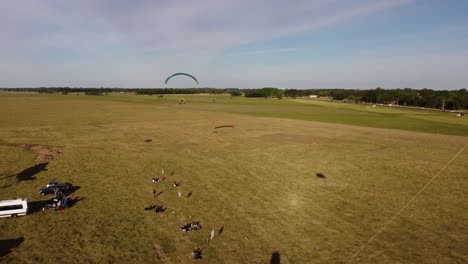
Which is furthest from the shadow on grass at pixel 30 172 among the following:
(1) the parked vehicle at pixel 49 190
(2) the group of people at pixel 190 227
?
→ (2) the group of people at pixel 190 227

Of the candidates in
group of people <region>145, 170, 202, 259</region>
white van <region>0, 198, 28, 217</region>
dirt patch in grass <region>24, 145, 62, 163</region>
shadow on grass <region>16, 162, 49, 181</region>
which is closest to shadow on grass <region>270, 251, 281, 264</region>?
group of people <region>145, 170, 202, 259</region>

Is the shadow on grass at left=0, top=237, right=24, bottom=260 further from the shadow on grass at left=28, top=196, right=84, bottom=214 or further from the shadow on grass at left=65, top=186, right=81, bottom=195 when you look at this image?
the shadow on grass at left=65, top=186, right=81, bottom=195

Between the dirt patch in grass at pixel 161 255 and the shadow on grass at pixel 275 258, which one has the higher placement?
the dirt patch in grass at pixel 161 255

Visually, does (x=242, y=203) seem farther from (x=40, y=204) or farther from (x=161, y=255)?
(x=40, y=204)

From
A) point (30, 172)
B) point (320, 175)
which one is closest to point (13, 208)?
point (30, 172)

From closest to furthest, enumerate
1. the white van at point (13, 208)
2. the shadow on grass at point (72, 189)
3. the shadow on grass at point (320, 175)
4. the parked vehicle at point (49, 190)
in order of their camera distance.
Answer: the white van at point (13, 208) < the parked vehicle at point (49, 190) < the shadow on grass at point (72, 189) < the shadow on grass at point (320, 175)

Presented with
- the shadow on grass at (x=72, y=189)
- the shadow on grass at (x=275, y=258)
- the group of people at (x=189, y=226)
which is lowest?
the shadow on grass at (x=275, y=258)

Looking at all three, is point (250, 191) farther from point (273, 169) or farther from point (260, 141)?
point (260, 141)

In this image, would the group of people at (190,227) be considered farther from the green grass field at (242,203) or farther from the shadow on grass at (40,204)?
the shadow on grass at (40,204)
